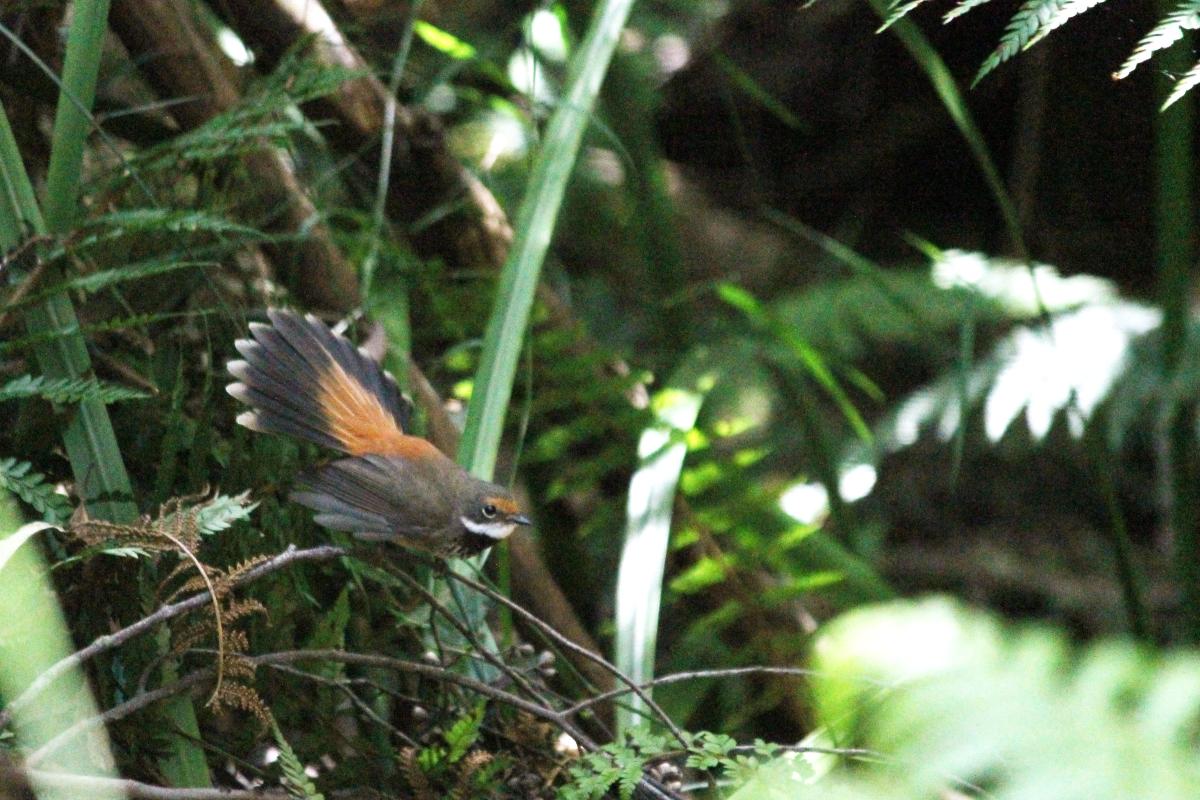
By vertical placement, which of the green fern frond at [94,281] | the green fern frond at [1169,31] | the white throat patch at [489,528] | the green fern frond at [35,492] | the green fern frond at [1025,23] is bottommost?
the white throat patch at [489,528]

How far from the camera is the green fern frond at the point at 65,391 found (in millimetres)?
1700

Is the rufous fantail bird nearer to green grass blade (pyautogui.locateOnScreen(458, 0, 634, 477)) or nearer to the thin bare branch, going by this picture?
green grass blade (pyautogui.locateOnScreen(458, 0, 634, 477))

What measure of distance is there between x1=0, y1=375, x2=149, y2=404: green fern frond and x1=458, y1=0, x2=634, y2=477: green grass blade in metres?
0.59

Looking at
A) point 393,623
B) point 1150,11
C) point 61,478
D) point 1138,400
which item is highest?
point 1150,11

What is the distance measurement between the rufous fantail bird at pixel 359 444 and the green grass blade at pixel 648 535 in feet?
0.83

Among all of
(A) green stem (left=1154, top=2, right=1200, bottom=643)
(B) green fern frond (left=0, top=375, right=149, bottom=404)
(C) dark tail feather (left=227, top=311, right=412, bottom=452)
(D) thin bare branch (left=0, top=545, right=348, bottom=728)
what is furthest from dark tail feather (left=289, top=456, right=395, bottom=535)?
(A) green stem (left=1154, top=2, right=1200, bottom=643)

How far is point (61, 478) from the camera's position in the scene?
1.93m

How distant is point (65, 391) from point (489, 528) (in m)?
0.88

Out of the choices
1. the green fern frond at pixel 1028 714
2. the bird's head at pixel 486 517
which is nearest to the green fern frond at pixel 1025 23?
the green fern frond at pixel 1028 714

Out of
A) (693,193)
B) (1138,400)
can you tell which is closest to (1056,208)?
(1138,400)

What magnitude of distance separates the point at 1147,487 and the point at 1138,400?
1.25m

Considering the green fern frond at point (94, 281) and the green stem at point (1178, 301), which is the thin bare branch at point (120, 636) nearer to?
the green fern frond at point (94, 281)

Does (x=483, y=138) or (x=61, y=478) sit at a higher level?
(x=483, y=138)

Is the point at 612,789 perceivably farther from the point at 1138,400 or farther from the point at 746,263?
the point at 746,263
